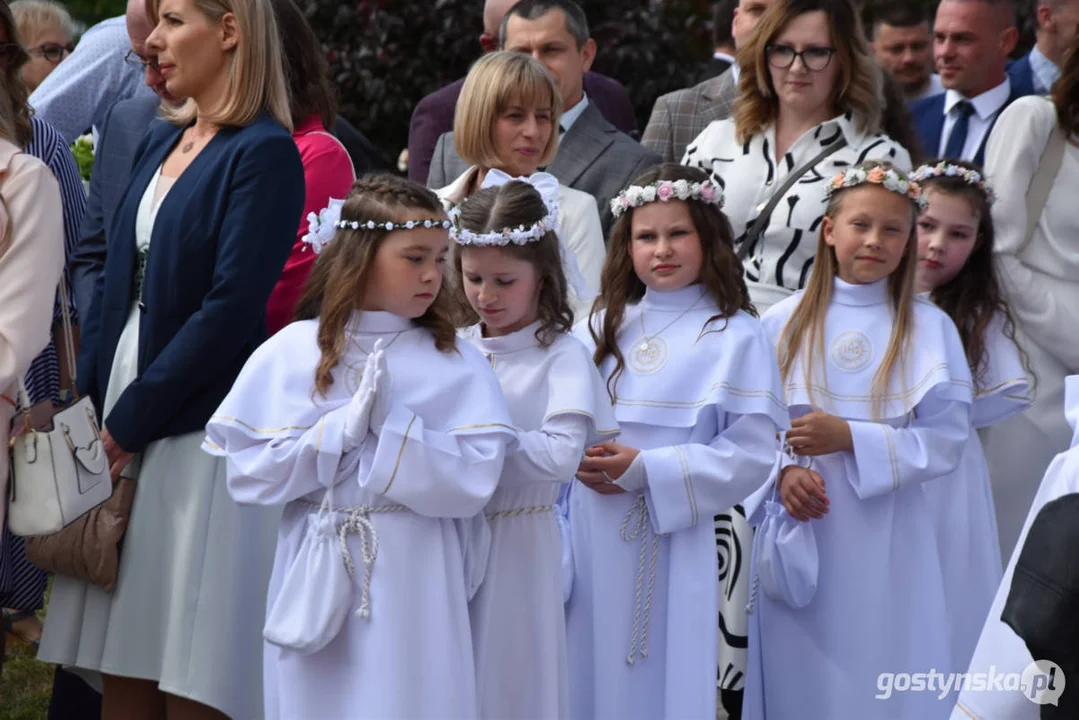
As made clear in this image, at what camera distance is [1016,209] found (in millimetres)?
5723

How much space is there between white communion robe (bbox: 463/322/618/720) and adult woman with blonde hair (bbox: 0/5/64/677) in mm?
1307

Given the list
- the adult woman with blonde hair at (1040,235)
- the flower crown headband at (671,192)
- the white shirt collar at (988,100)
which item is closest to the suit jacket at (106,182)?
the flower crown headband at (671,192)

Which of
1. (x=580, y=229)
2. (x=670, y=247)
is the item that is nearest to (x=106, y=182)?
(x=580, y=229)

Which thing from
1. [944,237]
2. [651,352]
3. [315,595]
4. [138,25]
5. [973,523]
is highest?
[138,25]

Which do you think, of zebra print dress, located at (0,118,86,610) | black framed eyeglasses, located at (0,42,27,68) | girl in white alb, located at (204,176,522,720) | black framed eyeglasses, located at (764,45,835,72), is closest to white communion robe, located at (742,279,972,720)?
black framed eyeglasses, located at (764,45,835,72)

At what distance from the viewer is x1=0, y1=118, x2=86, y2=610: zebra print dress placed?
4.59 m

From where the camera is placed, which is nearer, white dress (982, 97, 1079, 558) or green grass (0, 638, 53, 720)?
white dress (982, 97, 1079, 558)

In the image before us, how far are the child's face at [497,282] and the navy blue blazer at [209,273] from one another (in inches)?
20.9

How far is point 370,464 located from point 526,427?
→ 0.68 metres

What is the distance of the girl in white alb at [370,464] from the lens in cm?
385

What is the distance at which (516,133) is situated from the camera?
5.27m

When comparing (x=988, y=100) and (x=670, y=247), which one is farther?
(x=988, y=100)

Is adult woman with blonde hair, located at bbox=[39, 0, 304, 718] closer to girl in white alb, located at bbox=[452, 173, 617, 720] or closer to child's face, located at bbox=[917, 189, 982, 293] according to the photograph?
girl in white alb, located at bbox=[452, 173, 617, 720]

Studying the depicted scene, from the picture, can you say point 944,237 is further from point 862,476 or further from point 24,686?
point 24,686
